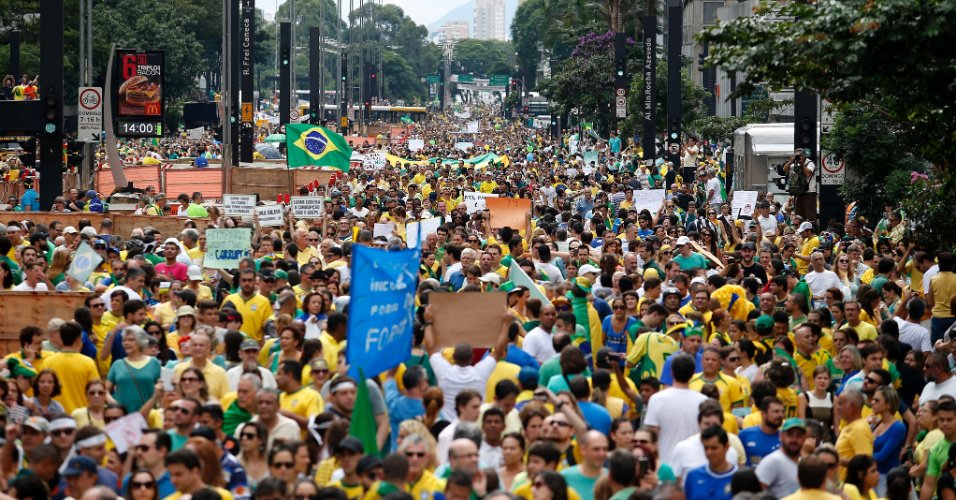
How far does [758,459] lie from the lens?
10.2 metres

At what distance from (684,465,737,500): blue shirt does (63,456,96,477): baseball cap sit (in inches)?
123

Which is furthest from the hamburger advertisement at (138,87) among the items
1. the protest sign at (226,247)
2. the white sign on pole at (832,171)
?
the protest sign at (226,247)

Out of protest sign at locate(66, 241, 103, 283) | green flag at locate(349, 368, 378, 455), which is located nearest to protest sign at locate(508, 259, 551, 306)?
green flag at locate(349, 368, 378, 455)

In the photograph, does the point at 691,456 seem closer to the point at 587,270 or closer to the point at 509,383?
the point at 509,383

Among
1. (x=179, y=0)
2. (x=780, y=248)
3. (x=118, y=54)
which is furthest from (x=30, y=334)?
(x=179, y=0)

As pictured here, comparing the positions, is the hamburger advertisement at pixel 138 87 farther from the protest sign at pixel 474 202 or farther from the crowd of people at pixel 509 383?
the crowd of people at pixel 509 383

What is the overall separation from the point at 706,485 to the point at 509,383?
172 cm

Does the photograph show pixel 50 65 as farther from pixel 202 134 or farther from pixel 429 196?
pixel 202 134

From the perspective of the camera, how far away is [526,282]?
14.2 meters

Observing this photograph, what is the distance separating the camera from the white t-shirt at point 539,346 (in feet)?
42.0

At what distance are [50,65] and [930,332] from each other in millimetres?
17693

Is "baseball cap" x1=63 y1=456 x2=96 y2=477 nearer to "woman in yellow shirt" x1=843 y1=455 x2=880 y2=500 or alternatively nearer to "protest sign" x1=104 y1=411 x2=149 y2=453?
"protest sign" x1=104 y1=411 x2=149 y2=453

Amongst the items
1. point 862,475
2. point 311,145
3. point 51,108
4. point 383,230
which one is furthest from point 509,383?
point 311,145

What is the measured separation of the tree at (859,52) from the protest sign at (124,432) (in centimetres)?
562
